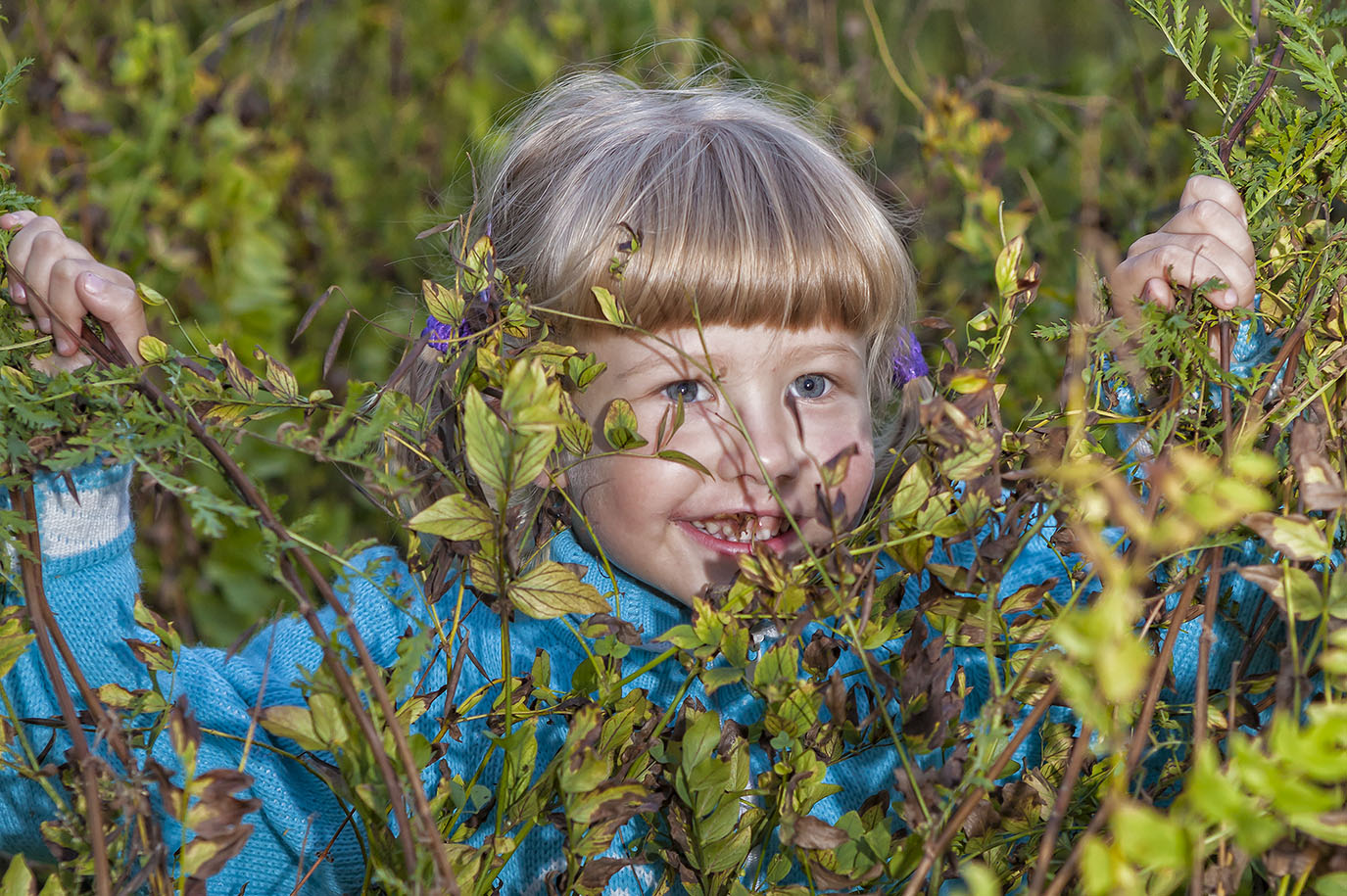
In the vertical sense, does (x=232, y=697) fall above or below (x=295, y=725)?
below

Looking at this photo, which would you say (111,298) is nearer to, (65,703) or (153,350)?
(153,350)

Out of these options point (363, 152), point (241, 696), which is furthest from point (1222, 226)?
point (363, 152)

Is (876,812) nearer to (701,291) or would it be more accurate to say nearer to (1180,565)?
(1180,565)

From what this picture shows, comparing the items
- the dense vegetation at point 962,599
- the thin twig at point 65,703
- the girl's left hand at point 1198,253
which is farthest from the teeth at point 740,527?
the thin twig at point 65,703

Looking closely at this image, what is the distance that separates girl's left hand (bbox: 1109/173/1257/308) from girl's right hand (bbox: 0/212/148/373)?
746mm

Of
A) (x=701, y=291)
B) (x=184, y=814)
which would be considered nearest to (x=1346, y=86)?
(x=701, y=291)

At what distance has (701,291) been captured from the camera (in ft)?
3.95

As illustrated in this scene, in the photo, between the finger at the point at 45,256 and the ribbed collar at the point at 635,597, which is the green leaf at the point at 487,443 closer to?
the finger at the point at 45,256

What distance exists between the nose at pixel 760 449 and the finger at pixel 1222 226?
417 millimetres

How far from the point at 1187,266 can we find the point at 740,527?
0.52 metres

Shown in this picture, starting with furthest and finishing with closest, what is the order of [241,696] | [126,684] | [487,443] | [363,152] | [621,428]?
1. [363,152]
2. [241,696]
3. [126,684]
4. [621,428]
5. [487,443]

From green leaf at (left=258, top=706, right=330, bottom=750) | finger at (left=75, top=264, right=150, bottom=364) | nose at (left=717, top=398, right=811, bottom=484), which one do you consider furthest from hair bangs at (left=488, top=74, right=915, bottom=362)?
green leaf at (left=258, top=706, right=330, bottom=750)

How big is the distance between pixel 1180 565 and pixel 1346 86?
332mm

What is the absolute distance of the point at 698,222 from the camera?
4.06 ft
